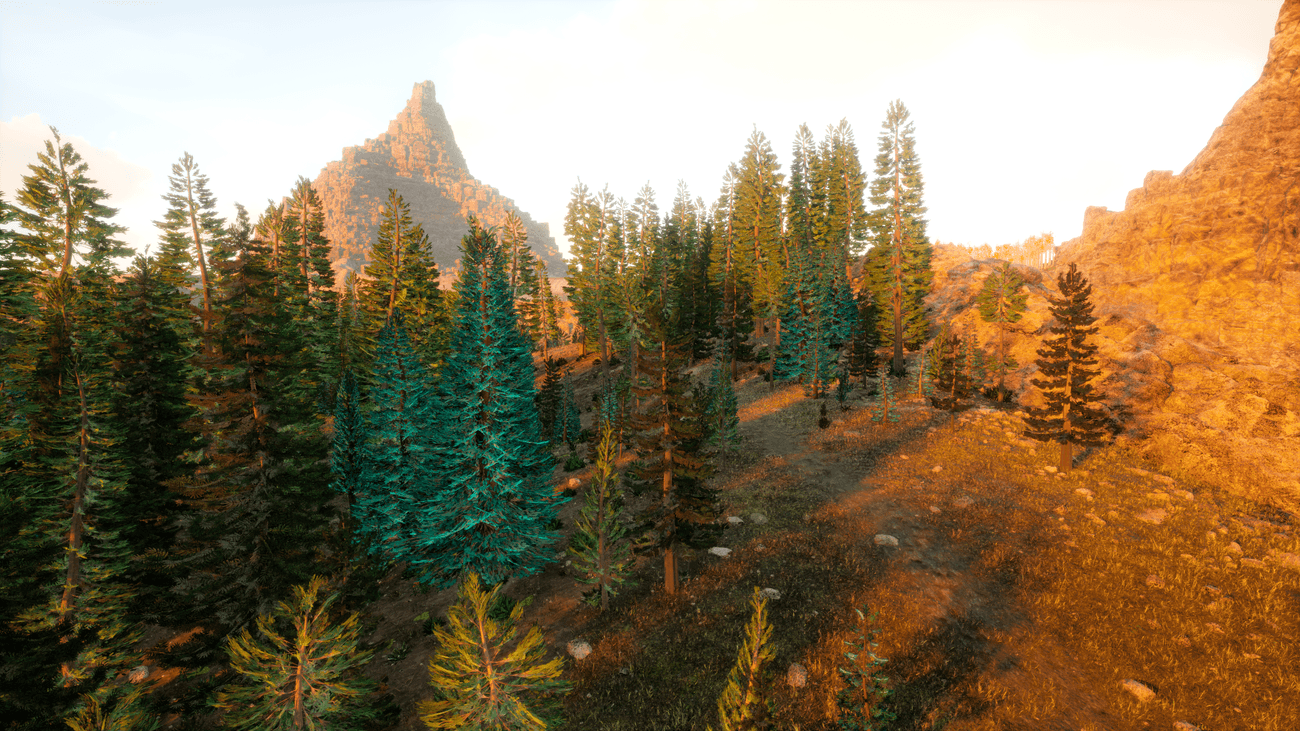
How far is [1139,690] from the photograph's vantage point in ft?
34.3

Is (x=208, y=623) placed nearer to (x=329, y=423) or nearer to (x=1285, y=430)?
(x=329, y=423)

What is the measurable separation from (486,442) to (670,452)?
6381 mm

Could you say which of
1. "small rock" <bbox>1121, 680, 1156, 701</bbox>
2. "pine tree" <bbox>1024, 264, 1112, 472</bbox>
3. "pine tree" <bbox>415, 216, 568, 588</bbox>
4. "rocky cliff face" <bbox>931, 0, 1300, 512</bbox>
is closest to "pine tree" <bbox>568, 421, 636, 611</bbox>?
"pine tree" <bbox>415, 216, 568, 588</bbox>

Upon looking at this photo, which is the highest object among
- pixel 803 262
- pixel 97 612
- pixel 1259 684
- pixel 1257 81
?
pixel 1257 81

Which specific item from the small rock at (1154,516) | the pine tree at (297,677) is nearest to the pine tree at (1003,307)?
the small rock at (1154,516)

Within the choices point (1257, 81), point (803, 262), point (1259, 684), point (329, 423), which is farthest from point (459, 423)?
point (1257, 81)

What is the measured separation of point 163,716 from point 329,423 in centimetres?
2852

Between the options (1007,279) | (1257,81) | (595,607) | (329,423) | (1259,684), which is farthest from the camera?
(329,423)

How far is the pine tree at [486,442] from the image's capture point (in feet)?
49.6

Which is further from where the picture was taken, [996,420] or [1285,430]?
[996,420]

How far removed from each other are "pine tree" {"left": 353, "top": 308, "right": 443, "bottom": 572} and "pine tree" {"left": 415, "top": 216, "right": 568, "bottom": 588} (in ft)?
10.2

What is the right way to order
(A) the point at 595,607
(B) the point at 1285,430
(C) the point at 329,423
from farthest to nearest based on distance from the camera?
(C) the point at 329,423 < (B) the point at 1285,430 < (A) the point at 595,607

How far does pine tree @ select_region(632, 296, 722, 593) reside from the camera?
1409 cm

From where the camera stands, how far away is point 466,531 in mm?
15570
